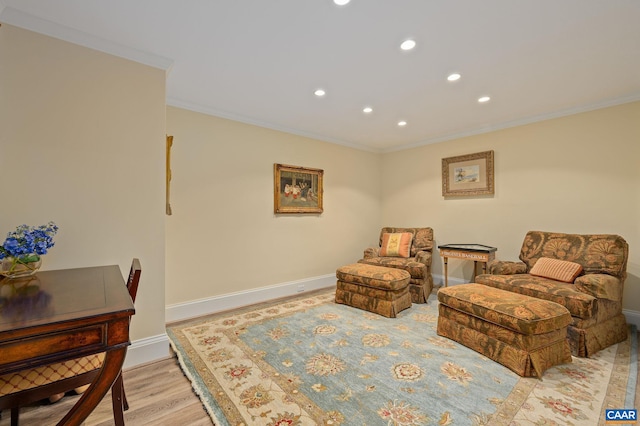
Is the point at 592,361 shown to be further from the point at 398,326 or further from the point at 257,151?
the point at 257,151

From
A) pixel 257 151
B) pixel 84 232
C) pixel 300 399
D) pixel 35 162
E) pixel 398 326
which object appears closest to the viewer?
pixel 300 399

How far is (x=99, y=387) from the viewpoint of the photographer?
1.10 m

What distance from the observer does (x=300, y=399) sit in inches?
68.9

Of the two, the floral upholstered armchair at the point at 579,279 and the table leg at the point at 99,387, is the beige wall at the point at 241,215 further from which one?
the floral upholstered armchair at the point at 579,279

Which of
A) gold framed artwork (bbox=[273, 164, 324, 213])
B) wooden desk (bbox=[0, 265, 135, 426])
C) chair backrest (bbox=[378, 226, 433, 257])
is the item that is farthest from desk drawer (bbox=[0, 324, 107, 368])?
chair backrest (bbox=[378, 226, 433, 257])

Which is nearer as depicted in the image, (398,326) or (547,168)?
(398,326)

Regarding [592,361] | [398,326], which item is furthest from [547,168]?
[398,326]

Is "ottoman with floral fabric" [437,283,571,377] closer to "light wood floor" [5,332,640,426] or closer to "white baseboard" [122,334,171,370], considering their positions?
"light wood floor" [5,332,640,426]

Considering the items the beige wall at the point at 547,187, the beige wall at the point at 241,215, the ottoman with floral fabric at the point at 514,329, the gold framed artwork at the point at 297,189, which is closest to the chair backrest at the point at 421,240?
the beige wall at the point at 547,187

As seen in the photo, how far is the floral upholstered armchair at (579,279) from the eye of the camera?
228 centimetres

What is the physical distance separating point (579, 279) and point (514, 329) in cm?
100

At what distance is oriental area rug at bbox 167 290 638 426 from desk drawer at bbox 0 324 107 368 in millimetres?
941

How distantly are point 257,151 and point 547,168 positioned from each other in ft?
A: 12.6

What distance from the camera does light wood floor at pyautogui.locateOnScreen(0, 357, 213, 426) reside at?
1.59 meters
